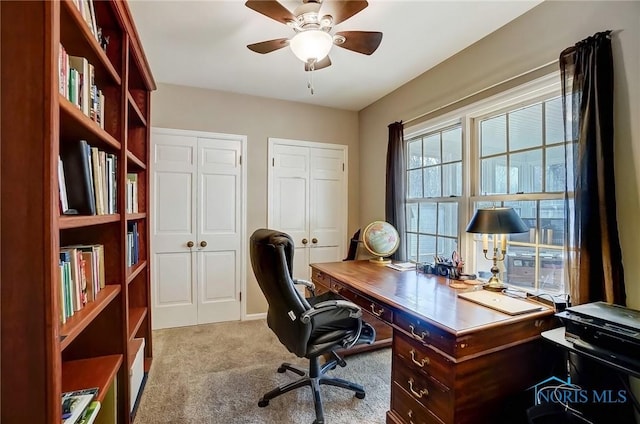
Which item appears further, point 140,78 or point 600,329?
point 140,78

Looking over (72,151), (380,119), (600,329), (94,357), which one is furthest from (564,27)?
(94,357)

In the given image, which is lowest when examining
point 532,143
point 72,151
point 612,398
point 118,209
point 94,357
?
point 612,398

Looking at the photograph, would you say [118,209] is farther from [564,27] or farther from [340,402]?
[564,27]

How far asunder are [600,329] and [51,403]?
1.92 meters

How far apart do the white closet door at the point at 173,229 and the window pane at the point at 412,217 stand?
7.29 feet

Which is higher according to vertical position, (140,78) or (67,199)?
(140,78)

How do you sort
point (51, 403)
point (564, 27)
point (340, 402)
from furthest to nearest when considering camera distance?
point (340, 402)
point (564, 27)
point (51, 403)

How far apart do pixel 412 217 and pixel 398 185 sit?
0.37 metres

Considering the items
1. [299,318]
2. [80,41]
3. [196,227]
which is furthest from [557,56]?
[196,227]

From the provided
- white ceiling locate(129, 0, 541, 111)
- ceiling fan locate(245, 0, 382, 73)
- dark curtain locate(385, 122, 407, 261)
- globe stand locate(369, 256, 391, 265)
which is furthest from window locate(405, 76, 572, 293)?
ceiling fan locate(245, 0, 382, 73)

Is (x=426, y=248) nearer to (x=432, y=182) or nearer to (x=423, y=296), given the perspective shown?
(x=432, y=182)

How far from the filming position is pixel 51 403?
0.88 meters

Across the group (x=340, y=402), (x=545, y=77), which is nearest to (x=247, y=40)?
(x=545, y=77)

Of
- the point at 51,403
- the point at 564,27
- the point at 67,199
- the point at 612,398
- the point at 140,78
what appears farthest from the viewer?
the point at 140,78
